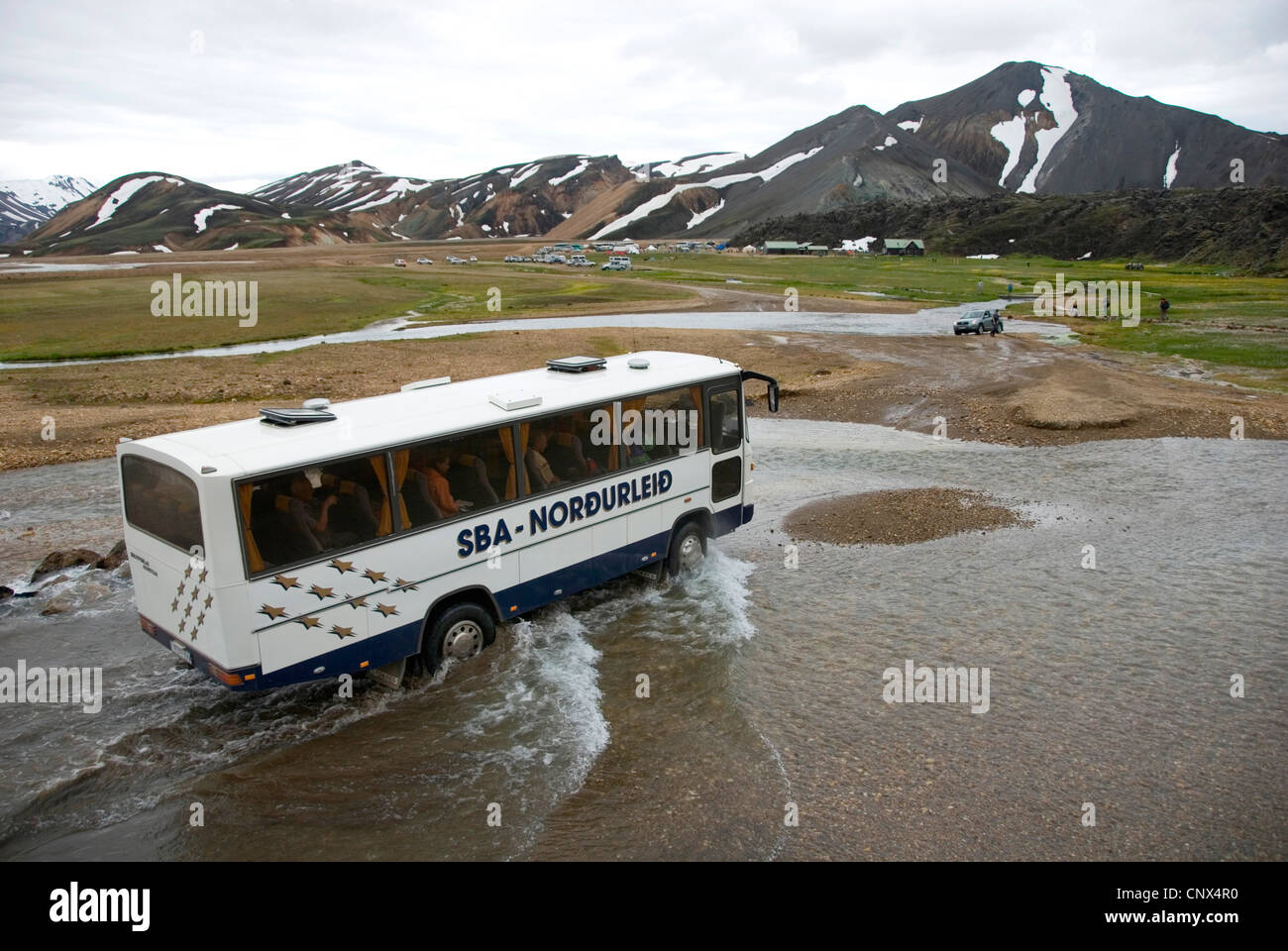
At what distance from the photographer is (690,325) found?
5741 cm

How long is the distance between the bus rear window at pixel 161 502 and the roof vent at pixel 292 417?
4.67ft

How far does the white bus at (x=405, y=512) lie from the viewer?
33.6 feet

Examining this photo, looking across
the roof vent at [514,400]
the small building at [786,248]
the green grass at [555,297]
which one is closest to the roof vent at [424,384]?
the roof vent at [514,400]

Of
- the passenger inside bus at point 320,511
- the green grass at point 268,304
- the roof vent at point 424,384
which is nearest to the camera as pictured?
the passenger inside bus at point 320,511

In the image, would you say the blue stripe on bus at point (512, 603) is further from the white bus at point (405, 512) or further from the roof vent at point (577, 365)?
the roof vent at point (577, 365)

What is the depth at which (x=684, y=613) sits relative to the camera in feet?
49.5

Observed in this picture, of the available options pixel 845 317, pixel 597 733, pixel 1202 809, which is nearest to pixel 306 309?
pixel 845 317

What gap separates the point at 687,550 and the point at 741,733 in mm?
5648

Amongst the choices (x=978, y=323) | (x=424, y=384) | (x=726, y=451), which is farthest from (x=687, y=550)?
(x=978, y=323)

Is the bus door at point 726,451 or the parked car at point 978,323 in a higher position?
the parked car at point 978,323

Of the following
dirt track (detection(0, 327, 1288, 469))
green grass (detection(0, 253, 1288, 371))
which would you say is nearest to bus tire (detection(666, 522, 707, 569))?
dirt track (detection(0, 327, 1288, 469))

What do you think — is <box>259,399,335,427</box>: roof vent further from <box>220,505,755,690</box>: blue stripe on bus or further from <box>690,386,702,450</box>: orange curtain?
<box>690,386,702,450</box>: orange curtain
